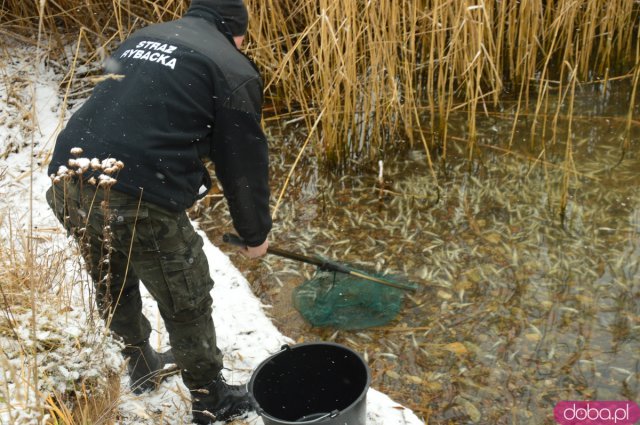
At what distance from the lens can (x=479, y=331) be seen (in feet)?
10.9

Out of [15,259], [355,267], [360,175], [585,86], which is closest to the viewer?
[15,259]

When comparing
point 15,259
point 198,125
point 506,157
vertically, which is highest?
point 198,125

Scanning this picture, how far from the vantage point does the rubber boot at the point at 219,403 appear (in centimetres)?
260

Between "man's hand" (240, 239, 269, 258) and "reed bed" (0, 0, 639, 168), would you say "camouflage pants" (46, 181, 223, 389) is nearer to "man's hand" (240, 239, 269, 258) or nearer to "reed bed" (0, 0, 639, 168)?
"man's hand" (240, 239, 269, 258)

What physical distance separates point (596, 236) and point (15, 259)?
10.2ft

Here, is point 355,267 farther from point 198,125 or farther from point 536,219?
point 198,125

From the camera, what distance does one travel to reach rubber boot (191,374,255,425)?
2.60 metres

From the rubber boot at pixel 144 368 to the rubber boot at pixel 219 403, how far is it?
167mm

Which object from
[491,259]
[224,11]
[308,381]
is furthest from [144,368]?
[491,259]

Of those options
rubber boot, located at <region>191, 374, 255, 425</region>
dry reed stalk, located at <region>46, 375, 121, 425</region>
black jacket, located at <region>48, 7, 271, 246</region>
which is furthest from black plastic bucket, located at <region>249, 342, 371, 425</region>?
black jacket, located at <region>48, 7, 271, 246</region>

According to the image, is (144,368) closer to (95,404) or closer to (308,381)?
(95,404)

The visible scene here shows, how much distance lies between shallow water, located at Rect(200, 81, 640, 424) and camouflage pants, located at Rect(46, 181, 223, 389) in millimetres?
1046

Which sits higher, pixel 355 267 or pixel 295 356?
pixel 295 356

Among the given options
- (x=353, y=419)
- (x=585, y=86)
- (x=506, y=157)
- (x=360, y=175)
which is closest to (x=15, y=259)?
(x=353, y=419)
